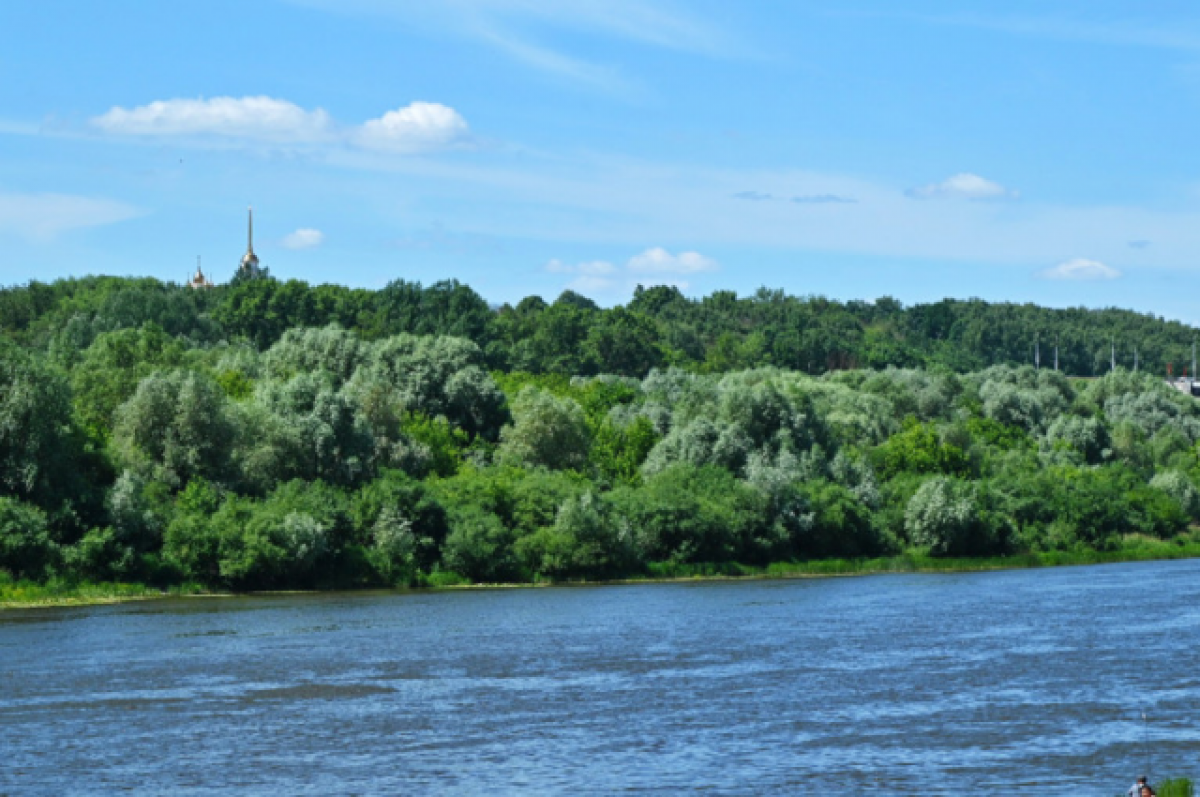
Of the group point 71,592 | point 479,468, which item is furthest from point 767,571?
point 71,592

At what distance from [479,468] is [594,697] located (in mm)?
51805

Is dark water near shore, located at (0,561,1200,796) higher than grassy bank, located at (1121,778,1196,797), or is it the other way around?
grassy bank, located at (1121,778,1196,797)

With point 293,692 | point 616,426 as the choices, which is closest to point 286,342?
point 616,426

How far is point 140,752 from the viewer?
35.7 meters

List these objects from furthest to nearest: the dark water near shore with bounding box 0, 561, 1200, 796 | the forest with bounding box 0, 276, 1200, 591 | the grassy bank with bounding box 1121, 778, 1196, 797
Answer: the forest with bounding box 0, 276, 1200, 591
the dark water near shore with bounding box 0, 561, 1200, 796
the grassy bank with bounding box 1121, 778, 1196, 797

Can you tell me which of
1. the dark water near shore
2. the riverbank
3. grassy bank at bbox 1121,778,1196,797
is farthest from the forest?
grassy bank at bbox 1121,778,1196,797

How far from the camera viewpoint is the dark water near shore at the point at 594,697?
33438 millimetres

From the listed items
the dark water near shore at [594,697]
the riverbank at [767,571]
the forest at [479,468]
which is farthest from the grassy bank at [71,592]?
the dark water near shore at [594,697]

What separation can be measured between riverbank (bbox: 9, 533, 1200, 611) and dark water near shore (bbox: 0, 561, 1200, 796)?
8.55 ft

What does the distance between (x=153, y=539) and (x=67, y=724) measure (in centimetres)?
3325

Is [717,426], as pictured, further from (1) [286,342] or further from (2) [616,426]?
(1) [286,342]

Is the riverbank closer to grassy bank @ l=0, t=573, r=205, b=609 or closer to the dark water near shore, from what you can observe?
grassy bank @ l=0, t=573, r=205, b=609

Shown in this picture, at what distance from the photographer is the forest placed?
233 ft

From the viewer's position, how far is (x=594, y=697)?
43125 millimetres
